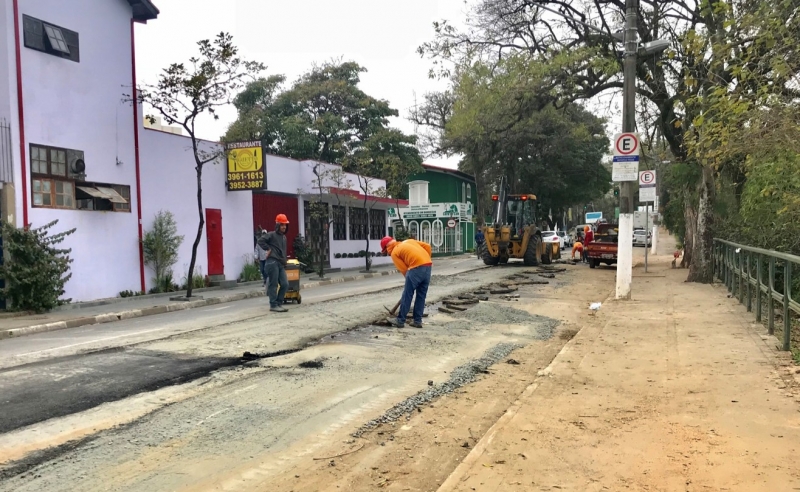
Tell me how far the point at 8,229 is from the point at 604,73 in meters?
15.5

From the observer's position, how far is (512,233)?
75.4 feet

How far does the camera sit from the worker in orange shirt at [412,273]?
30.8ft

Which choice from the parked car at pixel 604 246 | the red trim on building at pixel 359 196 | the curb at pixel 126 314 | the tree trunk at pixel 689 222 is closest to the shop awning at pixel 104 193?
the curb at pixel 126 314

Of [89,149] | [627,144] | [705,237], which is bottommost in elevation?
[705,237]

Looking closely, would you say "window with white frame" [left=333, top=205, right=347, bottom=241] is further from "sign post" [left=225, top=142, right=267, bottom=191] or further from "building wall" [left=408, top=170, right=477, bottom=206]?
"building wall" [left=408, top=170, right=477, bottom=206]

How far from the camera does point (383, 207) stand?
30.7 meters

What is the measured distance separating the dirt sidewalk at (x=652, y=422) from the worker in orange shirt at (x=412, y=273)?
251 cm

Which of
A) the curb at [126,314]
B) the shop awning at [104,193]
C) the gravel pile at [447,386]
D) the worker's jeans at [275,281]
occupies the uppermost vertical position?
the shop awning at [104,193]

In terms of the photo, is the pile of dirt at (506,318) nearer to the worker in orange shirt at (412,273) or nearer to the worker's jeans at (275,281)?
the worker in orange shirt at (412,273)

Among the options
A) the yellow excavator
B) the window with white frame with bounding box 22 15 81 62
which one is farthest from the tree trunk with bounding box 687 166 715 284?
the window with white frame with bounding box 22 15 81 62

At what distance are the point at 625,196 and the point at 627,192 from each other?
108 millimetres

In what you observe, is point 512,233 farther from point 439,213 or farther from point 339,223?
point 439,213

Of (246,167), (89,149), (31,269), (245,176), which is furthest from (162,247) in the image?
(31,269)

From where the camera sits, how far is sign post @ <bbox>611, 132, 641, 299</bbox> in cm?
1244
